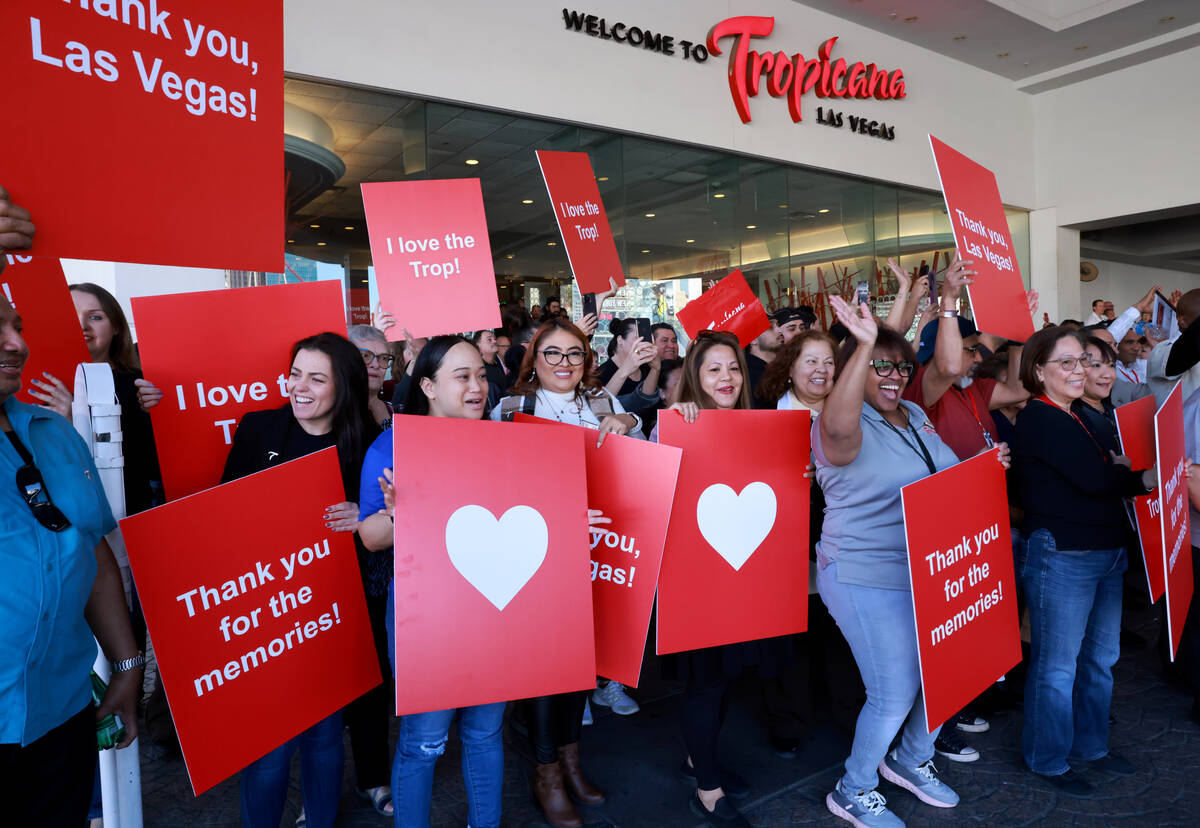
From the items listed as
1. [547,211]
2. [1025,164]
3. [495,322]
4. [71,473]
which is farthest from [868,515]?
[1025,164]

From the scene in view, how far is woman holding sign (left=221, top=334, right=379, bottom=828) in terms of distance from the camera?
221 cm

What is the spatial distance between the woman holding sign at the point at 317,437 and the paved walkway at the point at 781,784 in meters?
0.45

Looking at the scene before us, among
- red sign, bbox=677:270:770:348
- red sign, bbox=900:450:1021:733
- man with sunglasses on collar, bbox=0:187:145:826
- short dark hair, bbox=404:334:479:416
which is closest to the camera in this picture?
man with sunglasses on collar, bbox=0:187:145:826

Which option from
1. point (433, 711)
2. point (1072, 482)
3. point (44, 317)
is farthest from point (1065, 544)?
point (44, 317)

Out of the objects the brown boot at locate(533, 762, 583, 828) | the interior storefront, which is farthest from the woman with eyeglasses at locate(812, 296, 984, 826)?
the interior storefront

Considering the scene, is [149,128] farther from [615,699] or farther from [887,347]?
[615,699]

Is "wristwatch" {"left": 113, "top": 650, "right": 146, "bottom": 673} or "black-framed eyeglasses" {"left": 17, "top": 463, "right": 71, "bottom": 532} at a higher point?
"black-framed eyeglasses" {"left": 17, "top": 463, "right": 71, "bottom": 532}

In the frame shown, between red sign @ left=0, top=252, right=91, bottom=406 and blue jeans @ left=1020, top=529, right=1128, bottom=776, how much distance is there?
3.18m

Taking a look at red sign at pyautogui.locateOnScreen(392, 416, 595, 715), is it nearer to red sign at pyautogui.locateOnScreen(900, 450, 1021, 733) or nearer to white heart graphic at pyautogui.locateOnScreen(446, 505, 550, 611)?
white heart graphic at pyautogui.locateOnScreen(446, 505, 550, 611)

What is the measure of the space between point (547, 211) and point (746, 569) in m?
5.80

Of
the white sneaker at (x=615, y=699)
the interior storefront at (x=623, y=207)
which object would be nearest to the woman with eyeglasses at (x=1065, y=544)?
the white sneaker at (x=615, y=699)

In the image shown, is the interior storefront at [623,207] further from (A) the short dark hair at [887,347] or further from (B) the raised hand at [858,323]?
(B) the raised hand at [858,323]

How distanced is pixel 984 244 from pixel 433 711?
8.67ft

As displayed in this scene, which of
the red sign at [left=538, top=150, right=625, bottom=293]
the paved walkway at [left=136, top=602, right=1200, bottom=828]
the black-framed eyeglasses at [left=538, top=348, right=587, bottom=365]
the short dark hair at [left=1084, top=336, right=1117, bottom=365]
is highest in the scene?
the red sign at [left=538, top=150, right=625, bottom=293]
